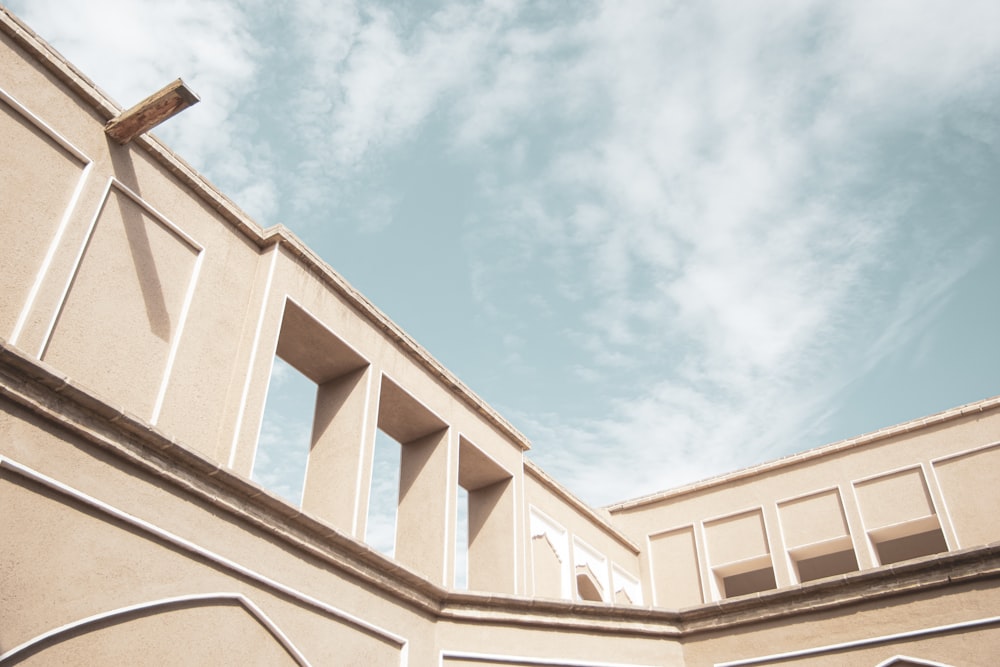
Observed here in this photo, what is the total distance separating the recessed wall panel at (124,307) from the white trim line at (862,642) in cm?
653

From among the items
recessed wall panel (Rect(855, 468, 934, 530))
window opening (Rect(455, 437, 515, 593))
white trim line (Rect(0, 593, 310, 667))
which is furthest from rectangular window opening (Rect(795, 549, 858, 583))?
white trim line (Rect(0, 593, 310, 667))

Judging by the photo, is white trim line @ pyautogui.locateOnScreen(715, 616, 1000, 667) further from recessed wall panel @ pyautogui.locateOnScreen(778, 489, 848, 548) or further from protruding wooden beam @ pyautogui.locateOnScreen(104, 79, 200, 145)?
protruding wooden beam @ pyautogui.locateOnScreen(104, 79, 200, 145)

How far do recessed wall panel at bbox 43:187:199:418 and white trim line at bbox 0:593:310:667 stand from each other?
180 centimetres

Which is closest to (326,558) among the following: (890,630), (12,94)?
(12,94)

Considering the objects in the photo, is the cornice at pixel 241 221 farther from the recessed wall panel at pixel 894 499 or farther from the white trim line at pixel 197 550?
the recessed wall panel at pixel 894 499

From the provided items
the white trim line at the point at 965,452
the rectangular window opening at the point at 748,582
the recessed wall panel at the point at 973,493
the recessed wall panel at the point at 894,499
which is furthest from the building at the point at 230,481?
the white trim line at the point at 965,452

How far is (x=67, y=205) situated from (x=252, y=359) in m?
2.21

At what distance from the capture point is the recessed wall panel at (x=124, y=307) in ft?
24.6

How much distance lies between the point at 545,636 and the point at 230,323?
466cm

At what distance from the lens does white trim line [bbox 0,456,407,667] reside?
614 centimetres

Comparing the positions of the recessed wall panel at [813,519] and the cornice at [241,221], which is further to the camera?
the recessed wall panel at [813,519]

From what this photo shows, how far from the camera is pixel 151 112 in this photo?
8016 mm

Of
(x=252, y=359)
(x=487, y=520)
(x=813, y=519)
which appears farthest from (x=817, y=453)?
(x=252, y=359)

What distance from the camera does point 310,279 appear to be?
10.1m
